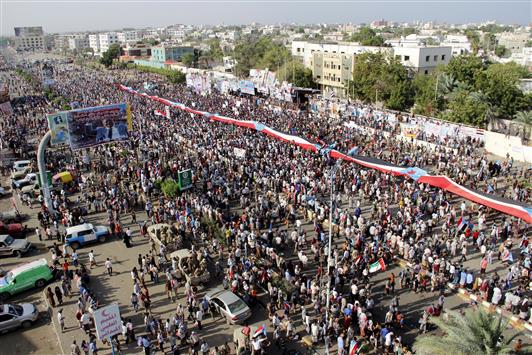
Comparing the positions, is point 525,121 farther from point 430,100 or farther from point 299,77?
point 299,77

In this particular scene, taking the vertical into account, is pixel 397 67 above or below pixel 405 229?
above

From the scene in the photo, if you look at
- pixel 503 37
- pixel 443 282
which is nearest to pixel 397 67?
pixel 443 282

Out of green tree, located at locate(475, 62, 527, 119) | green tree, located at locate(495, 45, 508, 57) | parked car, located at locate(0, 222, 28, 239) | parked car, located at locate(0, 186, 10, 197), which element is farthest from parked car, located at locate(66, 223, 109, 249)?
green tree, located at locate(495, 45, 508, 57)

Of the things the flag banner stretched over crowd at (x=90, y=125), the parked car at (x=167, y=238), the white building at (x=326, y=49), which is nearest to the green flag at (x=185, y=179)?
the parked car at (x=167, y=238)

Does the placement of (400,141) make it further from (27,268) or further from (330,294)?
(27,268)

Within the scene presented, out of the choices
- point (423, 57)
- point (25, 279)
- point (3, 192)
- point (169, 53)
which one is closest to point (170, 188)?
point (25, 279)
